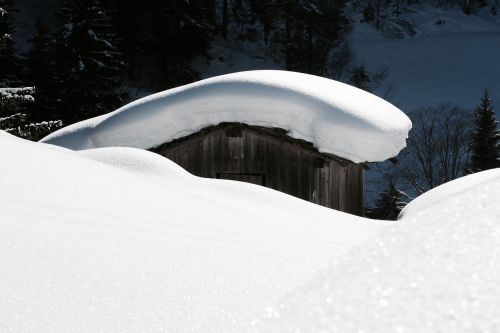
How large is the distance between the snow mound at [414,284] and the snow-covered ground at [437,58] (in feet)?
104

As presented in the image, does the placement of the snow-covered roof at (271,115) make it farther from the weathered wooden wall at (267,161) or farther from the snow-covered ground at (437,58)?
the snow-covered ground at (437,58)

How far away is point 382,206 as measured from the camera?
21.3m

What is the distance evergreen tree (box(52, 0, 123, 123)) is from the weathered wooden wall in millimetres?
10300

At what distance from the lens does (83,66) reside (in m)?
20.1

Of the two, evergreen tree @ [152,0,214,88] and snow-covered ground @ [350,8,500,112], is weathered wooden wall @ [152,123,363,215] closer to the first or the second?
evergreen tree @ [152,0,214,88]

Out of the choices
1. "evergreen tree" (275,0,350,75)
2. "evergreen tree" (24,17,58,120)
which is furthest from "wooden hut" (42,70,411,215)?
"evergreen tree" (275,0,350,75)

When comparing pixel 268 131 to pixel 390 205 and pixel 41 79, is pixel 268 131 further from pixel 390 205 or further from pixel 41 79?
pixel 41 79

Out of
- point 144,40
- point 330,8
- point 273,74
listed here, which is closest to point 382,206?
point 273,74

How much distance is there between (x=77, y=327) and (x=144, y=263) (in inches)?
15.6

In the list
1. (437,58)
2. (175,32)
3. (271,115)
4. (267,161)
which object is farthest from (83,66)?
(437,58)

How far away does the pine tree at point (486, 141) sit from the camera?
2233 cm

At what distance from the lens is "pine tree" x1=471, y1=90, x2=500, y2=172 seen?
22.3 metres

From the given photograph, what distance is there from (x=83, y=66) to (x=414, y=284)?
20344 mm

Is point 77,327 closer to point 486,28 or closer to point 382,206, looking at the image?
point 382,206
